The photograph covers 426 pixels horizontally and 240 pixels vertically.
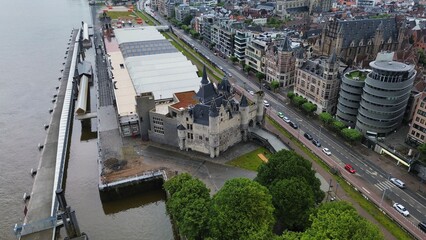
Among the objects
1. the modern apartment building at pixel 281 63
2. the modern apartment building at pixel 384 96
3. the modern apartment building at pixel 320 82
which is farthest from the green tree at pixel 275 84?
the modern apartment building at pixel 384 96

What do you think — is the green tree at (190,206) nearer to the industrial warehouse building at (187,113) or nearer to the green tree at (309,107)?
the industrial warehouse building at (187,113)

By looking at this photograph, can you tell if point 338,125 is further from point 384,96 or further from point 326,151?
point 384,96

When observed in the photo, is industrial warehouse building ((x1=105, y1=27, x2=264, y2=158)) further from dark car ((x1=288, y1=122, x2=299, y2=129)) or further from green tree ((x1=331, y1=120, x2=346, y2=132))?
green tree ((x1=331, y1=120, x2=346, y2=132))

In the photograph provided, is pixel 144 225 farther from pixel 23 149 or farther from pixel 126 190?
pixel 23 149

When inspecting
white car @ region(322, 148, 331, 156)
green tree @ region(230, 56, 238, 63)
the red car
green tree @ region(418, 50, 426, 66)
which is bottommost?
the red car

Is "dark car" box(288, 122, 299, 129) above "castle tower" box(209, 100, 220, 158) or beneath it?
beneath

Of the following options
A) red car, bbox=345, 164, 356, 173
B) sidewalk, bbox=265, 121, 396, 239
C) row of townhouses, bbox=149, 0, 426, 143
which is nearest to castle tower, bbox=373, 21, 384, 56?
row of townhouses, bbox=149, 0, 426, 143

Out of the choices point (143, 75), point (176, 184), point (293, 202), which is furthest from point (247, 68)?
point (293, 202)
